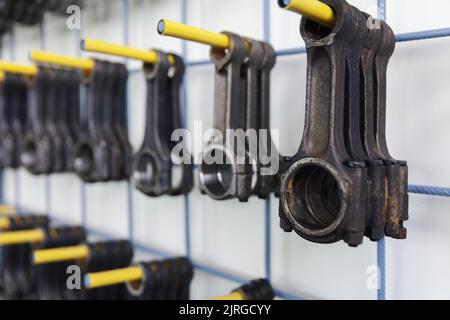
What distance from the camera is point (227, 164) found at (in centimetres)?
82

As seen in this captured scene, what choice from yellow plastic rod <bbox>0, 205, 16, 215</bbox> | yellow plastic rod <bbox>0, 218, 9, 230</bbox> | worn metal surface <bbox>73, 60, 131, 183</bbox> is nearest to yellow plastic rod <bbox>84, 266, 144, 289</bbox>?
worn metal surface <bbox>73, 60, 131, 183</bbox>

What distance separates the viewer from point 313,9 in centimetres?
58

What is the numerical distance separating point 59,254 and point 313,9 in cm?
82

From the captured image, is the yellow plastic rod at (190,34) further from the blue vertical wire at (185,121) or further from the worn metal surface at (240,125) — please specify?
the blue vertical wire at (185,121)

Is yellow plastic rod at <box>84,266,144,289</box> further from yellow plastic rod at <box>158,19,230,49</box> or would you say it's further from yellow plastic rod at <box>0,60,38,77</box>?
yellow plastic rod at <box>0,60,38,77</box>

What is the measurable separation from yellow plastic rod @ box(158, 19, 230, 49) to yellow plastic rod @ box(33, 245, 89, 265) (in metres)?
0.62

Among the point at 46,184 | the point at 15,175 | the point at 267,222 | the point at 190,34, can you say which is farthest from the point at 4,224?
the point at 190,34

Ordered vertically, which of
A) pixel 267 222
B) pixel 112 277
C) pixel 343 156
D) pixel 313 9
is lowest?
pixel 112 277

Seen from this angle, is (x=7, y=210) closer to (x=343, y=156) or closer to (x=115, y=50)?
(x=115, y=50)

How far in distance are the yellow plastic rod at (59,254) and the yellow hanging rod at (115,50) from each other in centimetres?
48

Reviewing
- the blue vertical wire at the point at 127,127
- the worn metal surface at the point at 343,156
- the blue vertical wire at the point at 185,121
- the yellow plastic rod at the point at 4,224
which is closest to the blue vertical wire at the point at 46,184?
the yellow plastic rod at the point at 4,224
